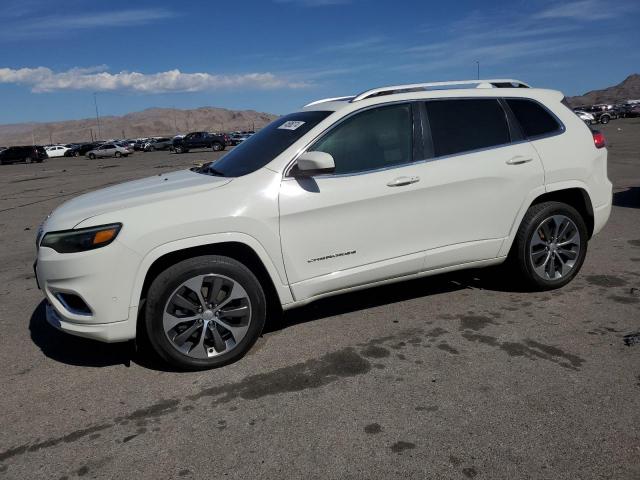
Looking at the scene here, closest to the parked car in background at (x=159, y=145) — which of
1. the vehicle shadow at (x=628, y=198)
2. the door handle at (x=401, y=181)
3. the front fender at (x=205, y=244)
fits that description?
the vehicle shadow at (x=628, y=198)

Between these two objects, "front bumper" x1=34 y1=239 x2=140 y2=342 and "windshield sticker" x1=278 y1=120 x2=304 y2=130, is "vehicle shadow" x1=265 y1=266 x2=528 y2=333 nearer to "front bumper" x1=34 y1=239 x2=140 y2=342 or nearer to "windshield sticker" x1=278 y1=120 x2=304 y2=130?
"front bumper" x1=34 y1=239 x2=140 y2=342

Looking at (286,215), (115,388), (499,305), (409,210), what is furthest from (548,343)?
(115,388)

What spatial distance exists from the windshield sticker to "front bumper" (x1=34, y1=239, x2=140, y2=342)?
1643 millimetres

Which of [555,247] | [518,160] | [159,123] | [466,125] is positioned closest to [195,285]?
[466,125]

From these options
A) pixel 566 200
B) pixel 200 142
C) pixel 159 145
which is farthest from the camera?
pixel 159 145

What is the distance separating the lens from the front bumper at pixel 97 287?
3445 mm

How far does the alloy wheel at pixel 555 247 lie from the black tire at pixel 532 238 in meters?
0.02

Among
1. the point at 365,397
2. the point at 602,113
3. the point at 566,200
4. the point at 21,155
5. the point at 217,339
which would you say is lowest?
the point at 365,397

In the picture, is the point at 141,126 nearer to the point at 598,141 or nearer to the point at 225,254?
the point at 598,141

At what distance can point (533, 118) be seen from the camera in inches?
187

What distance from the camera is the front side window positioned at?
13.3ft

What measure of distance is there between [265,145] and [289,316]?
58.2 inches

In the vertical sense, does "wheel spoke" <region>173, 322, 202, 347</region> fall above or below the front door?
below

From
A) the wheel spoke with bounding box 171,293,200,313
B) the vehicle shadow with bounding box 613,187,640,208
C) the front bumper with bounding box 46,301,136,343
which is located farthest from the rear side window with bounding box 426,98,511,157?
the vehicle shadow with bounding box 613,187,640,208
